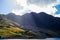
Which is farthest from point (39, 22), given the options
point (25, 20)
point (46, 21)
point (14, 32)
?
point (14, 32)

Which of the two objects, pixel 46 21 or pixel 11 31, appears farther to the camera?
pixel 46 21

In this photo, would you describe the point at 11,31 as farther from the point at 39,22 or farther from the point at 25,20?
the point at 39,22

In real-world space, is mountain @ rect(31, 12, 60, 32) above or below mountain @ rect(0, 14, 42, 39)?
above

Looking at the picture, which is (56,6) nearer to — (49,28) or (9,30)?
(49,28)

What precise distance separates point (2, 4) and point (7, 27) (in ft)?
3.22

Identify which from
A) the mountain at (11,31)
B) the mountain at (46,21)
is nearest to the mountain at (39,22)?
the mountain at (46,21)

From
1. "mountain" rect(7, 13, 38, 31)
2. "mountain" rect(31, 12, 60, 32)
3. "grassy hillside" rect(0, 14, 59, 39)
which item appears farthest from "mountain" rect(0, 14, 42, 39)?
"mountain" rect(31, 12, 60, 32)

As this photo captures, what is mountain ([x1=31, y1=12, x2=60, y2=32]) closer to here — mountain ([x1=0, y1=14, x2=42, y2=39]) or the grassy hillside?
the grassy hillside

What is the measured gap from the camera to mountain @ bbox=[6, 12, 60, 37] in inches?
289

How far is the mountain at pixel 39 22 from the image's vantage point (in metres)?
7.33

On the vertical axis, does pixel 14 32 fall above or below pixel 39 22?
below

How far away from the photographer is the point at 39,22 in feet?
24.3

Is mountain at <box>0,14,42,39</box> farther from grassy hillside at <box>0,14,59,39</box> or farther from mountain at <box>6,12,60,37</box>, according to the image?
mountain at <box>6,12,60,37</box>

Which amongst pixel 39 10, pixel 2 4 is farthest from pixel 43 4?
pixel 2 4
